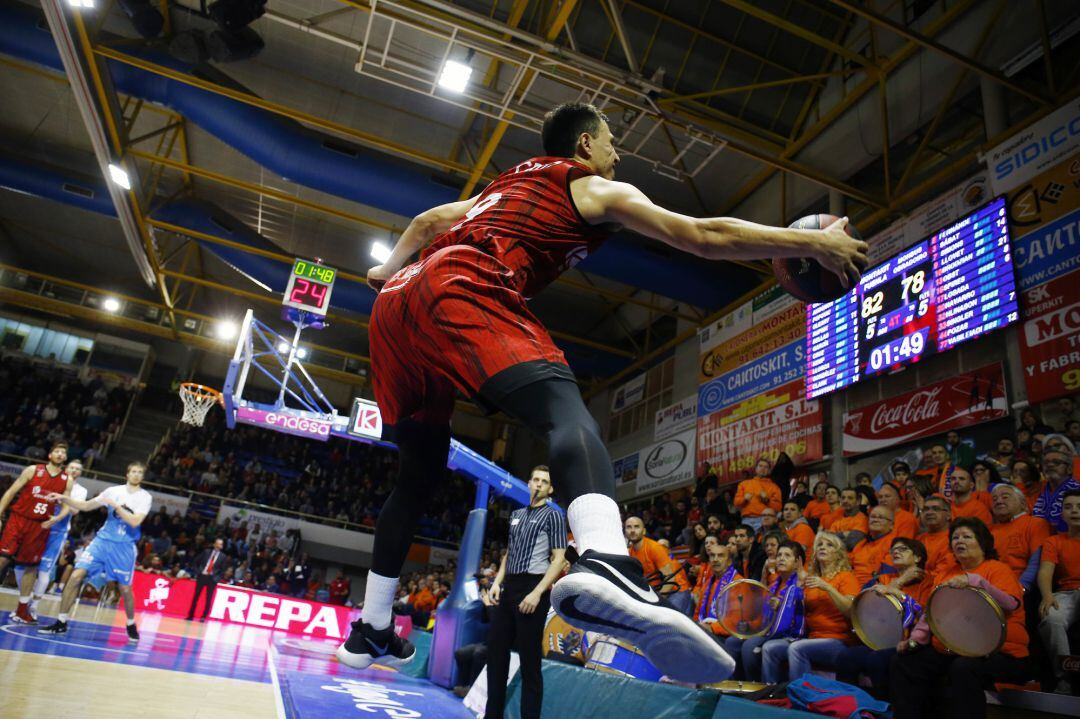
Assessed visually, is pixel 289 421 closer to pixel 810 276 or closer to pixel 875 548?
pixel 875 548

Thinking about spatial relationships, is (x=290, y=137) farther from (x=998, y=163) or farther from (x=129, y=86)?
(x=998, y=163)

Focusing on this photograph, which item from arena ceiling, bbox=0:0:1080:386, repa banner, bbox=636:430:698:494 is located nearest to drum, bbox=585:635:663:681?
arena ceiling, bbox=0:0:1080:386

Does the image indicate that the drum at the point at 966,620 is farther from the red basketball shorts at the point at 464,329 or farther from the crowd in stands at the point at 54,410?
the crowd in stands at the point at 54,410

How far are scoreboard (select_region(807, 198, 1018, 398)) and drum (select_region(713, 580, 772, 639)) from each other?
3.85 meters

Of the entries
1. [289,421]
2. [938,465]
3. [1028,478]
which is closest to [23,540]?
[289,421]

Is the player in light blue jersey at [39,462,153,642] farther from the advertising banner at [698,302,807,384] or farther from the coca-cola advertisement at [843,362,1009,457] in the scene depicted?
the advertising banner at [698,302,807,384]

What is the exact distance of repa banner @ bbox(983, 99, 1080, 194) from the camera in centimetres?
828

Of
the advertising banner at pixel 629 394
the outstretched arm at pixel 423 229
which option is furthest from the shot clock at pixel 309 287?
the outstretched arm at pixel 423 229

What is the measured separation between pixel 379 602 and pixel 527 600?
219 cm

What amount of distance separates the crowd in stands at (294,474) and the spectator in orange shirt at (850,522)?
16845 mm

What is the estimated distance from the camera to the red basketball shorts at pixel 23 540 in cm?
729

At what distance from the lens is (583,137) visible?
221 cm

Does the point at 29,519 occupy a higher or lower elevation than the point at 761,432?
lower

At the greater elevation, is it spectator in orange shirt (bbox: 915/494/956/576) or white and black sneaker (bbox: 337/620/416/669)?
spectator in orange shirt (bbox: 915/494/956/576)
